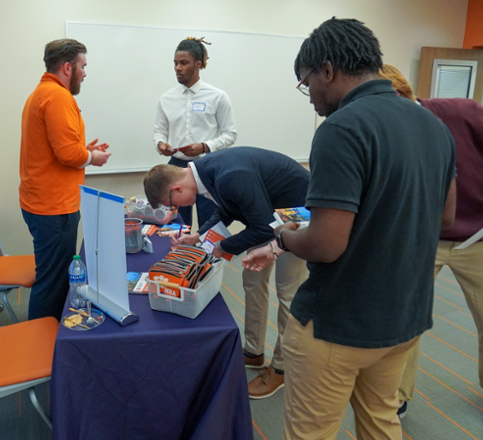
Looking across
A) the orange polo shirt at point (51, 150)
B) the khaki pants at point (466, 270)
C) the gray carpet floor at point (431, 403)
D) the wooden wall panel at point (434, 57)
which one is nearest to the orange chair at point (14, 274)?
the orange polo shirt at point (51, 150)

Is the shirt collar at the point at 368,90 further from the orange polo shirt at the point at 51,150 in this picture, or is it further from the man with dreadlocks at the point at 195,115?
the man with dreadlocks at the point at 195,115

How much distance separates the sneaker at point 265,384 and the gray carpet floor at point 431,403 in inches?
1.1

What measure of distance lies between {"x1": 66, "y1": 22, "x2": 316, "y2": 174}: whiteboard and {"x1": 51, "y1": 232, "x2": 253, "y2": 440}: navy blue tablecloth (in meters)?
2.41

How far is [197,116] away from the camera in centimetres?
291

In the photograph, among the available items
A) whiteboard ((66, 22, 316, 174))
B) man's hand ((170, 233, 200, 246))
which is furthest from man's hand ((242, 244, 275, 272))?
whiteboard ((66, 22, 316, 174))

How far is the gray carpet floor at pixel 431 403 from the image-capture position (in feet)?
5.53

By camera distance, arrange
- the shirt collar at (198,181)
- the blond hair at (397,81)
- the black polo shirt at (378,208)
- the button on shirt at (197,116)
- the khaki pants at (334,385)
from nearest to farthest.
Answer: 1. the black polo shirt at (378,208)
2. the khaki pants at (334,385)
3. the blond hair at (397,81)
4. the shirt collar at (198,181)
5. the button on shirt at (197,116)

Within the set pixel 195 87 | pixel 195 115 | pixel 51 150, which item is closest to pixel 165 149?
pixel 195 115

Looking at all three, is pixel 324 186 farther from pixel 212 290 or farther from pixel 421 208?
pixel 212 290

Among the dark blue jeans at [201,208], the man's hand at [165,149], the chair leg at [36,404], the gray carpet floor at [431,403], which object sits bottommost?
the gray carpet floor at [431,403]

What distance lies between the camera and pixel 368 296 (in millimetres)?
913

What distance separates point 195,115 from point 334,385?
7.53 ft

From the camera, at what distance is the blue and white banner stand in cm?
111

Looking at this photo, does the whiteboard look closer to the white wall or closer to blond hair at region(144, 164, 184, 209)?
the white wall
